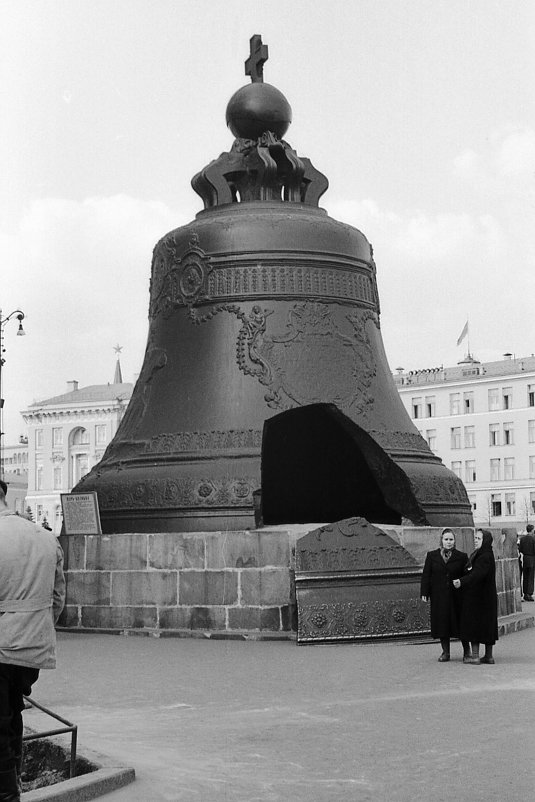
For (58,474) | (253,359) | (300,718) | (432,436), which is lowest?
(300,718)

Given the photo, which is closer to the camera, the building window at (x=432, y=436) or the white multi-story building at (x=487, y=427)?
the white multi-story building at (x=487, y=427)

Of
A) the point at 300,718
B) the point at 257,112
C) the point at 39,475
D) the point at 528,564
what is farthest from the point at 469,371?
the point at 300,718

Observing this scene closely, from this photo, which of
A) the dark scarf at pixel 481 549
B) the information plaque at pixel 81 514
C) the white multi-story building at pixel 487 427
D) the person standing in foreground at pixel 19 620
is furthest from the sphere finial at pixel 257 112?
the white multi-story building at pixel 487 427

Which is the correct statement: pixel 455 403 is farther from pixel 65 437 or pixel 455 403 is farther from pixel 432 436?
pixel 65 437

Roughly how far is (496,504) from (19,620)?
6223cm

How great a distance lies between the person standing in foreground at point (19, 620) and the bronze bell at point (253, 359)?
6.33m

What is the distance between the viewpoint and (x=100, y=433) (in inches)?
2972

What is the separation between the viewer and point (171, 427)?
11797 mm

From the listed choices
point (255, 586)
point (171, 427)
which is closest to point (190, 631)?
point (255, 586)

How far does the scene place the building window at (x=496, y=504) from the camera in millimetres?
65125

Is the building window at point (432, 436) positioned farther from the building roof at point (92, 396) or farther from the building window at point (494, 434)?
the building roof at point (92, 396)

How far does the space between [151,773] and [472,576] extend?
16.2 feet

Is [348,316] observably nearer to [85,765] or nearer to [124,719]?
[124,719]

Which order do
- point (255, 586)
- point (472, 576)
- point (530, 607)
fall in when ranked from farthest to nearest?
1. point (530, 607)
2. point (255, 586)
3. point (472, 576)
